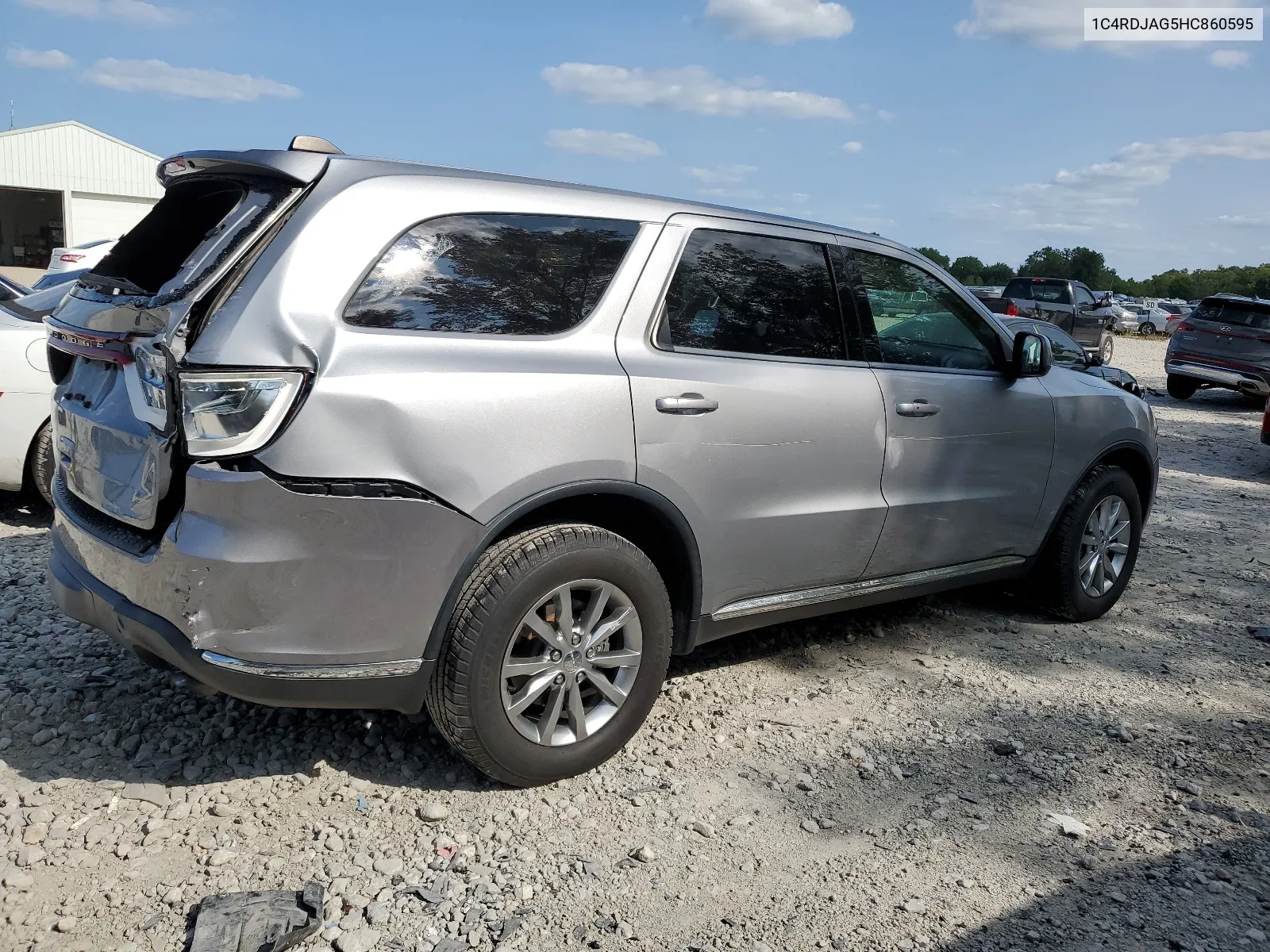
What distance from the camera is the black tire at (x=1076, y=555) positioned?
16.3 feet

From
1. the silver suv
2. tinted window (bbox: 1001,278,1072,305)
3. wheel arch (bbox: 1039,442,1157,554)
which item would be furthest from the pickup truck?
the silver suv

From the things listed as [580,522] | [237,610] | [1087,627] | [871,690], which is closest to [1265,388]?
[1087,627]

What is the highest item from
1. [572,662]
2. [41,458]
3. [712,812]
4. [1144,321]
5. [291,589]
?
[1144,321]

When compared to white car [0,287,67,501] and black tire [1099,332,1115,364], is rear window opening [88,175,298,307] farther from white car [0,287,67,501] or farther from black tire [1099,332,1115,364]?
black tire [1099,332,1115,364]

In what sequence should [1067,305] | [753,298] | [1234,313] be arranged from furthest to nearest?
[1067,305]
[1234,313]
[753,298]

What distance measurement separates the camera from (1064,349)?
34.3 feet

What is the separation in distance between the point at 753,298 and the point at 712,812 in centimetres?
175

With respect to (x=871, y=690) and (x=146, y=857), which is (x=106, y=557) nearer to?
(x=146, y=857)

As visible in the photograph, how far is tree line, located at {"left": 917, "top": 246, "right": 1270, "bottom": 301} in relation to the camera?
3118 inches

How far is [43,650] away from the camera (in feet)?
13.4

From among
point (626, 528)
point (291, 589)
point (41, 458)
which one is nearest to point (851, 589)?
point (626, 528)

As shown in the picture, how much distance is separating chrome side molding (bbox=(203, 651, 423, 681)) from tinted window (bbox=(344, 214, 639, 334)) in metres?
0.92

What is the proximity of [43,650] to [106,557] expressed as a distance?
1.50m

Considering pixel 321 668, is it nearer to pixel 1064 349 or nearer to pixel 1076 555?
pixel 1076 555
